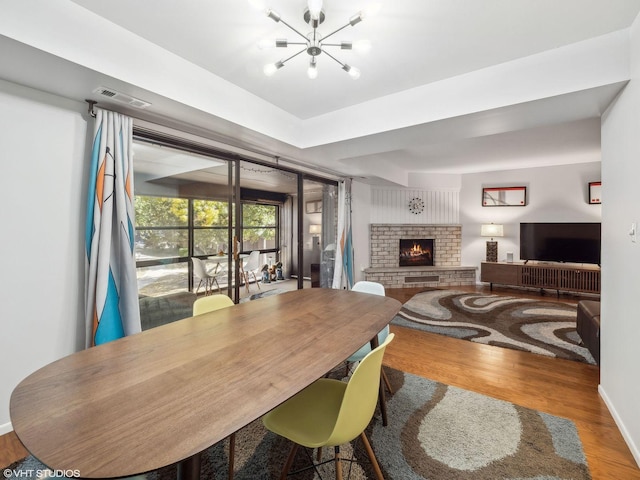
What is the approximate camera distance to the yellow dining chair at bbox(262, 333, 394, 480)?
44.1 inches

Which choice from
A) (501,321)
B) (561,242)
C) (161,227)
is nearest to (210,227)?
(161,227)

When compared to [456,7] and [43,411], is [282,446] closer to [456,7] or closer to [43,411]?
[43,411]

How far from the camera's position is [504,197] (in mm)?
6242

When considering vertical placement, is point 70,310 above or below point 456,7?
below

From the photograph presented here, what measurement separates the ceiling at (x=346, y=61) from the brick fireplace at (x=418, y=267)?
356 centimetres

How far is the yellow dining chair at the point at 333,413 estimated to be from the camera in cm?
112

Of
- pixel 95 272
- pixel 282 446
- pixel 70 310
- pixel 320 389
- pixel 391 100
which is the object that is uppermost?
pixel 391 100

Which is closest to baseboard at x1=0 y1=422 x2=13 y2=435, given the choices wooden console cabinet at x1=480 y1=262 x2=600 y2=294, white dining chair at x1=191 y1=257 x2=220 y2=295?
white dining chair at x1=191 y1=257 x2=220 y2=295

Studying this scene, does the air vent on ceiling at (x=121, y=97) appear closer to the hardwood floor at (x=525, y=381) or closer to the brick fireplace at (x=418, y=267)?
the hardwood floor at (x=525, y=381)

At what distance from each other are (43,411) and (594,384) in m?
3.53

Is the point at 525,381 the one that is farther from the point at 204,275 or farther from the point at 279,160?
the point at 279,160

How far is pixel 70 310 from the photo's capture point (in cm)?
213

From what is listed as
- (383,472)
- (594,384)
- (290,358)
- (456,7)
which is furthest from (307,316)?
(594,384)

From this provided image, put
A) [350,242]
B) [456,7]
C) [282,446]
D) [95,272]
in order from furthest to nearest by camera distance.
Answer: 1. [350,242]
2. [95,272]
3. [282,446]
4. [456,7]
